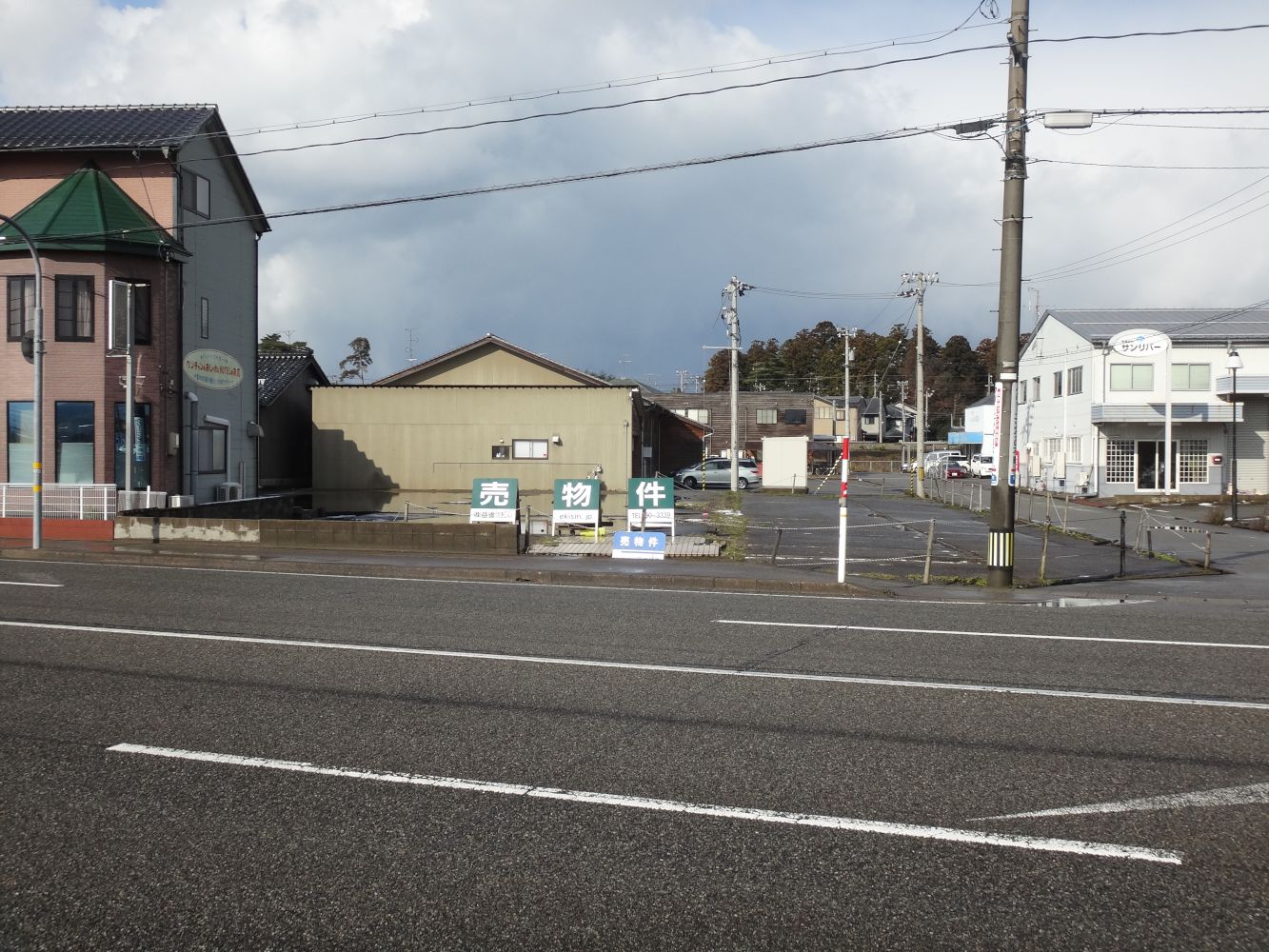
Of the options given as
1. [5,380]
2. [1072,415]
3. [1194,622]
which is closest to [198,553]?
[5,380]

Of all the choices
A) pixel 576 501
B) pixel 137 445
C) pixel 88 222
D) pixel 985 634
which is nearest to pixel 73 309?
pixel 88 222

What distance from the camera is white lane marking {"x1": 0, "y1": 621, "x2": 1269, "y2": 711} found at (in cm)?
755

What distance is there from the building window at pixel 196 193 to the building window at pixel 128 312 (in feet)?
9.50

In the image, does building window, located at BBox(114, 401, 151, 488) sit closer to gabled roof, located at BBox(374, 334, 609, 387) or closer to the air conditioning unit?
the air conditioning unit

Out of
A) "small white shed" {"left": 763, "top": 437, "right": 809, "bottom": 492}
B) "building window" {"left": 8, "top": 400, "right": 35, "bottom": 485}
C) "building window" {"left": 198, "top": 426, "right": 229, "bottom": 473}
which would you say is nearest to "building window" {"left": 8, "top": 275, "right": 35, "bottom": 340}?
"building window" {"left": 8, "top": 400, "right": 35, "bottom": 485}

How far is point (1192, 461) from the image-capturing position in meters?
43.4

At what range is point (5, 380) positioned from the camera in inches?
887

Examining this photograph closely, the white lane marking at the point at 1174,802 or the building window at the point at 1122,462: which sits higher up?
the building window at the point at 1122,462

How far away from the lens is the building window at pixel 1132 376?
42.6 metres

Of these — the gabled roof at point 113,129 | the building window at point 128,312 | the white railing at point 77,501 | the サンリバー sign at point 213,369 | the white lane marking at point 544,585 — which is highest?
the gabled roof at point 113,129

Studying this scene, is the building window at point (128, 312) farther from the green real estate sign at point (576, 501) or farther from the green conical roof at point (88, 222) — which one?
the green real estate sign at point (576, 501)

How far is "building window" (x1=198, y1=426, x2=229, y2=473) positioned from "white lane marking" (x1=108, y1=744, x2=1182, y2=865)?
20647mm

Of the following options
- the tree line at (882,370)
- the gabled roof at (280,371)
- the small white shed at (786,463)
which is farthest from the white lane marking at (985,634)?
the tree line at (882,370)

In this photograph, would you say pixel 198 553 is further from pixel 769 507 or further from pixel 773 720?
pixel 769 507
